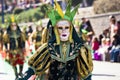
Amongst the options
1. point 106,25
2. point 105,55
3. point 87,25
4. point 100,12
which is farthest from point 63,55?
point 100,12

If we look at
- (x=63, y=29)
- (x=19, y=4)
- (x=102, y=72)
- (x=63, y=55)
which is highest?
(x=63, y=29)

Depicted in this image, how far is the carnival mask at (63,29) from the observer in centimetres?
783

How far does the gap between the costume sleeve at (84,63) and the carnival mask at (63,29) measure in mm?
290

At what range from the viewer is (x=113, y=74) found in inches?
615

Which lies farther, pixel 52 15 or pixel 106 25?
pixel 106 25

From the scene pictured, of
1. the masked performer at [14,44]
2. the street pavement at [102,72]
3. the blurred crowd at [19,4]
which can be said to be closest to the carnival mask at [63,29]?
the masked performer at [14,44]

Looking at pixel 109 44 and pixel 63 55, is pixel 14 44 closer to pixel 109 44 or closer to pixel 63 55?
pixel 109 44

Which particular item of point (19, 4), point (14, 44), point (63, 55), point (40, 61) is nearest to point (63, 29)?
point (63, 55)

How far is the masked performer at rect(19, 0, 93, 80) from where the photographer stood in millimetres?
7746

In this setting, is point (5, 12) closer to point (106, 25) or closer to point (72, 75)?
point (106, 25)

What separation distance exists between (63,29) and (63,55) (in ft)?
1.24

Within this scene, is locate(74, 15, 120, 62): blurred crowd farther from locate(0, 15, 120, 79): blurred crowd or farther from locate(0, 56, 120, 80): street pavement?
locate(0, 56, 120, 80): street pavement

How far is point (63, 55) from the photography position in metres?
7.82

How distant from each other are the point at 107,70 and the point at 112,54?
671 mm
